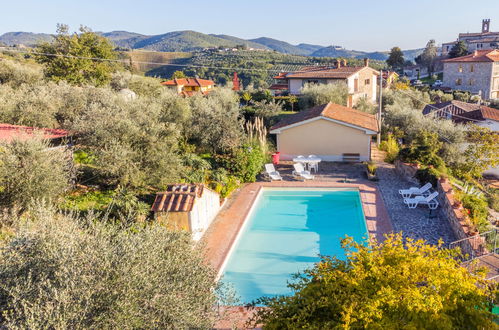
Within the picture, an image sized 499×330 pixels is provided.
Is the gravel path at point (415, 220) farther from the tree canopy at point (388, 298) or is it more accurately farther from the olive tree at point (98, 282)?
the olive tree at point (98, 282)

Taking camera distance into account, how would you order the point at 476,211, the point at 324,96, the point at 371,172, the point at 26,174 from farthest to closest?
the point at 324,96
the point at 371,172
the point at 476,211
the point at 26,174

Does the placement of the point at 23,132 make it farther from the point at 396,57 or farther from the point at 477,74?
the point at 396,57

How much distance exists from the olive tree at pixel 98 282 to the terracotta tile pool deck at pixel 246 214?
13.1 feet

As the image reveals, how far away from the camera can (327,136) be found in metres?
21.8

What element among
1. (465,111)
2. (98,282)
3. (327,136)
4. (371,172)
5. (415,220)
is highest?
(98,282)

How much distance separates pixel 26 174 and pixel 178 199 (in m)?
4.43

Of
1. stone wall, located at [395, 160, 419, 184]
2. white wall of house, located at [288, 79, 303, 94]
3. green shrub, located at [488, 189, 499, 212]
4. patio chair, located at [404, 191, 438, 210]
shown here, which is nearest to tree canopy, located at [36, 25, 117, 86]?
white wall of house, located at [288, 79, 303, 94]

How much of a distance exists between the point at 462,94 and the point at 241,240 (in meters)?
54.3

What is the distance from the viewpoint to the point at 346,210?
15.6m

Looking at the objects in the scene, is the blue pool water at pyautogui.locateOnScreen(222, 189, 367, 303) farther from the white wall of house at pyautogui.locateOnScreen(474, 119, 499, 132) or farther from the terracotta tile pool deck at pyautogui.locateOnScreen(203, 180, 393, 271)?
the white wall of house at pyautogui.locateOnScreen(474, 119, 499, 132)

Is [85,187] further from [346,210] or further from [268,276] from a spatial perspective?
[346,210]

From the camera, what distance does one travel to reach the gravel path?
39.8ft

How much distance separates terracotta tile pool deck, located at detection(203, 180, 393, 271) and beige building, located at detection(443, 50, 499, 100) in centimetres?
5093

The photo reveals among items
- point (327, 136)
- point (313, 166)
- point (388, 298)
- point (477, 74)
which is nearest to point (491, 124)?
point (327, 136)
